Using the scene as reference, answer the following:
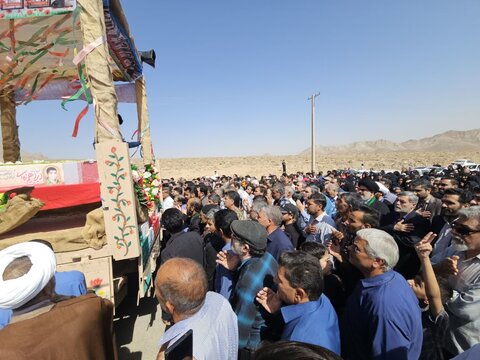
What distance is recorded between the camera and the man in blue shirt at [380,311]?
5.61 feet

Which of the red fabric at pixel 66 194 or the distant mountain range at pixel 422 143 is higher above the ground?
the distant mountain range at pixel 422 143

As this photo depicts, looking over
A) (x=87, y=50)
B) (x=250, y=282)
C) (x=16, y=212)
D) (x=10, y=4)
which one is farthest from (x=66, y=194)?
(x=250, y=282)

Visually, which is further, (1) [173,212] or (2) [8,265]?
(1) [173,212]

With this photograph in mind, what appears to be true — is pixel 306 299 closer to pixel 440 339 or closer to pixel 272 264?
pixel 272 264

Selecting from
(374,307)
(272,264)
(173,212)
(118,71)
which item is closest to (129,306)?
(173,212)

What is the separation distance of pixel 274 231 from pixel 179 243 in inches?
45.7

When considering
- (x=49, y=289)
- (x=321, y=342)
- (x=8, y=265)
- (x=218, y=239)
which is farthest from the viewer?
(x=218, y=239)

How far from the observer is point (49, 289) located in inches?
57.9

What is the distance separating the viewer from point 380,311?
5.71 ft

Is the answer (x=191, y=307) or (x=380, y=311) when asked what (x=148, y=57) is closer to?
(x=191, y=307)

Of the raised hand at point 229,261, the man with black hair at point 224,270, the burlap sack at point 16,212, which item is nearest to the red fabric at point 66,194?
the burlap sack at point 16,212

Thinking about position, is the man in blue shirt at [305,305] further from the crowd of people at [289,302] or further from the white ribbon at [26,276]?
the white ribbon at [26,276]

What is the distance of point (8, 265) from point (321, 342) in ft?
5.61

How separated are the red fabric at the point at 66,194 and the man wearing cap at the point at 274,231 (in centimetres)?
266
